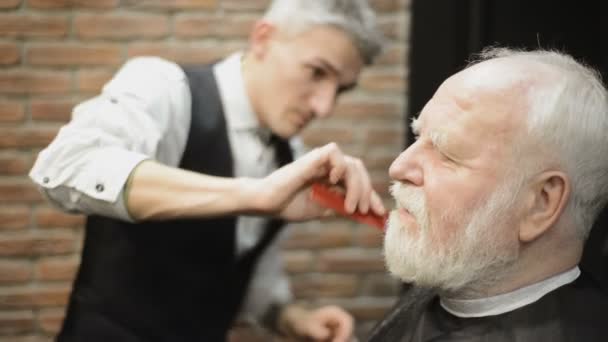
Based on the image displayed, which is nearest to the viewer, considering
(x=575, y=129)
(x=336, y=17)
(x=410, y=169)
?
(x=575, y=129)

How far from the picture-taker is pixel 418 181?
1417mm

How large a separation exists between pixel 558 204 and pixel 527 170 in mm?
82

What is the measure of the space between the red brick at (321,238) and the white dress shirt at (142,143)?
0.62m

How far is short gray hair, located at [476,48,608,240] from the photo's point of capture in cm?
131

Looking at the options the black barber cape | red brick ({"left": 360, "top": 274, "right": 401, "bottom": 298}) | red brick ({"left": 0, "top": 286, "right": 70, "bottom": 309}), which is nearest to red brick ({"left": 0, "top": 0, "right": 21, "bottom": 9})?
red brick ({"left": 0, "top": 286, "right": 70, "bottom": 309})

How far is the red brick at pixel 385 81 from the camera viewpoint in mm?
2886

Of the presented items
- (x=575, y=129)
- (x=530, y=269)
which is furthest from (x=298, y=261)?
(x=575, y=129)

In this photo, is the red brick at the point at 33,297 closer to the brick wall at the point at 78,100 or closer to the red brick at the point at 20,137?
the brick wall at the point at 78,100

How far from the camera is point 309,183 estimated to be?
1480mm

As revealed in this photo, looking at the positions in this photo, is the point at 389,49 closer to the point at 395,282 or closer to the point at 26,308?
the point at 395,282

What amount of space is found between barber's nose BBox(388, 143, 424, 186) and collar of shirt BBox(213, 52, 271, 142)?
25.5 inches

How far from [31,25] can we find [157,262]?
1.19 metres

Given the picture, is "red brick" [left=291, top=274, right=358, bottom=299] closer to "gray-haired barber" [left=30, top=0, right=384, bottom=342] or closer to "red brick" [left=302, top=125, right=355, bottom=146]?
"red brick" [left=302, top=125, right=355, bottom=146]

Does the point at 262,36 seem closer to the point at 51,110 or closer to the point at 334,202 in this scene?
the point at 334,202
